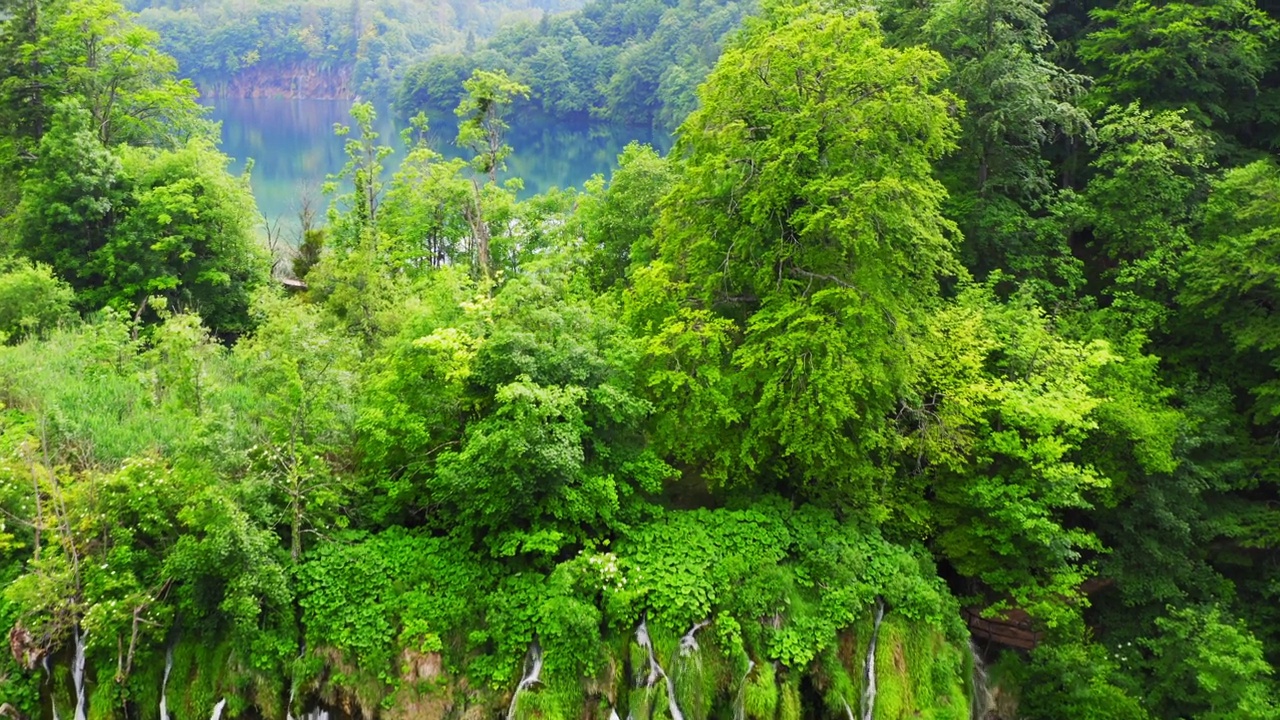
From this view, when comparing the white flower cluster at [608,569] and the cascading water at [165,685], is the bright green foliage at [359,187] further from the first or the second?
the white flower cluster at [608,569]

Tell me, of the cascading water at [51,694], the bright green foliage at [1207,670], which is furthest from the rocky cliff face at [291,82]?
the bright green foliage at [1207,670]

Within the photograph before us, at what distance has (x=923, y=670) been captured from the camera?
822 centimetres

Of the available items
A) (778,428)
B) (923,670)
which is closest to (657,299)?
(778,428)

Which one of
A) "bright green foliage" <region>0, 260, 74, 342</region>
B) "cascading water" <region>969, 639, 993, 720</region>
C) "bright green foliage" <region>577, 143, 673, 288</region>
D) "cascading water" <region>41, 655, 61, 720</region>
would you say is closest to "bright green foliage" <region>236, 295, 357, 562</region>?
"cascading water" <region>41, 655, 61, 720</region>

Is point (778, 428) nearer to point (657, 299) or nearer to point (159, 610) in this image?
point (657, 299)

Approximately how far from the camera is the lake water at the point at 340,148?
41.2 metres

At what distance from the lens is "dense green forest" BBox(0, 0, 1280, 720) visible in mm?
7355

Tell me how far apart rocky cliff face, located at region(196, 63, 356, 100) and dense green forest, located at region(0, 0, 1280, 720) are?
108 metres

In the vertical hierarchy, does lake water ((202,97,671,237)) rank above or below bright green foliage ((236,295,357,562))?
above

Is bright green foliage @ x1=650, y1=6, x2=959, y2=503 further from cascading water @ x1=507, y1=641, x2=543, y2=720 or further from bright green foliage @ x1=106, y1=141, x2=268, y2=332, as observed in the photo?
bright green foliage @ x1=106, y1=141, x2=268, y2=332

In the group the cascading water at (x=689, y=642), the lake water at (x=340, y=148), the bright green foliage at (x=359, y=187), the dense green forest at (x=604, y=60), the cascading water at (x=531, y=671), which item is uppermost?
the dense green forest at (x=604, y=60)

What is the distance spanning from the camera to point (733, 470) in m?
9.12

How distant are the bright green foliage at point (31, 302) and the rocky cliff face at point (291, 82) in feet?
341

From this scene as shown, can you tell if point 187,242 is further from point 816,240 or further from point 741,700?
point 741,700
